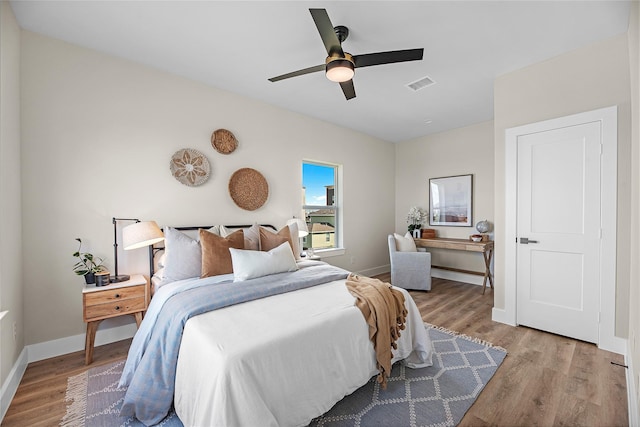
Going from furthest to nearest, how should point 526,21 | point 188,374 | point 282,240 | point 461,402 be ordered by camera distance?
1. point 282,240
2. point 526,21
3. point 461,402
4. point 188,374

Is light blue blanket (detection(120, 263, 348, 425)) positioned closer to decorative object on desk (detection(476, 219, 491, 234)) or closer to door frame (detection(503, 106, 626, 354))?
door frame (detection(503, 106, 626, 354))

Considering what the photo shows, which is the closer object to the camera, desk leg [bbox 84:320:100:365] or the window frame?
desk leg [bbox 84:320:100:365]

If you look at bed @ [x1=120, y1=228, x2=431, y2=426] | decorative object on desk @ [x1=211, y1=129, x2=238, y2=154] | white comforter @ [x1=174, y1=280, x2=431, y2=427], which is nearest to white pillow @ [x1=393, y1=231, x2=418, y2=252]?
bed @ [x1=120, y1=228, x2=431, y2=426]

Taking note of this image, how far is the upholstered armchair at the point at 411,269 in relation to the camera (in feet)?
14.3

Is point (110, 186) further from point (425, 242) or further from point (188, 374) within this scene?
point (425, 242)

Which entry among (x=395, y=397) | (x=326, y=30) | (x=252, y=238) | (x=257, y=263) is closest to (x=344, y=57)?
(x=326, y=30)

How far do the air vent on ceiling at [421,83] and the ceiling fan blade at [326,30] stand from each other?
5.02 ft

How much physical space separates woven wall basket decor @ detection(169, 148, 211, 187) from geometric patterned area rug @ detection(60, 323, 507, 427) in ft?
6.24

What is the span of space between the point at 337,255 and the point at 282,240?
195 centimetres

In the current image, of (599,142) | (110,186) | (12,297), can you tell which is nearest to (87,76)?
(110,186)

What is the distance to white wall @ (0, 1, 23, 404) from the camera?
187cm

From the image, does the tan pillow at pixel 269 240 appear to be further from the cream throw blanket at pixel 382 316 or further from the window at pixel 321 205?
the window at pixel 321 205

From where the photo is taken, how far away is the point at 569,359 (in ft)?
7.82

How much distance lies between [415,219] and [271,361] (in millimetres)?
4684
